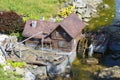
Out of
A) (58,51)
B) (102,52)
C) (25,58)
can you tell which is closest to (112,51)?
(102,52)

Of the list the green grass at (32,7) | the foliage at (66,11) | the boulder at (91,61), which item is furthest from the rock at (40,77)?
the foliage at (66,11)

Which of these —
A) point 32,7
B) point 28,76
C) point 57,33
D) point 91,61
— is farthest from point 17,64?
point 32,7

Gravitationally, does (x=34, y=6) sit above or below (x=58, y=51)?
above

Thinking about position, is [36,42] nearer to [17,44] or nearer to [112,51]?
[17,44]

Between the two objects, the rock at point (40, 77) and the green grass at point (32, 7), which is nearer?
the rock at point (40, 77)

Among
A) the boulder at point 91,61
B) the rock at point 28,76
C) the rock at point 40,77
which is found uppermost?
the boulder at point 91,61

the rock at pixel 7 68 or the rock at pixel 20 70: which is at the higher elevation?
the rock at pixel 7 68

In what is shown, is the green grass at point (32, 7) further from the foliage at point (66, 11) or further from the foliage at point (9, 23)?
the foliage at point (9, 23)
